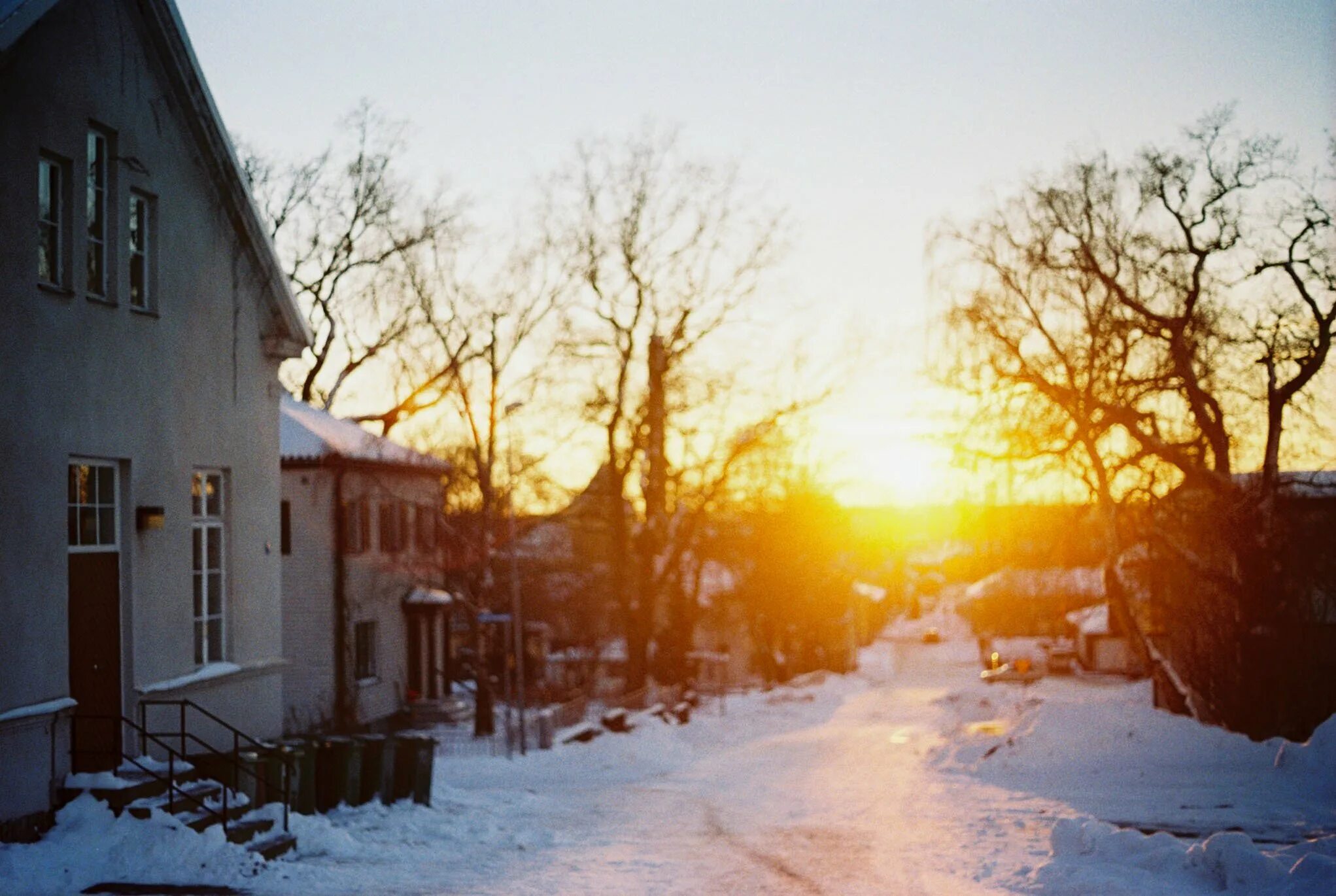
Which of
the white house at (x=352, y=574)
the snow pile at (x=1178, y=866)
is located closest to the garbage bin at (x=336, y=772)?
the snow pile at (x=1178, y=866)

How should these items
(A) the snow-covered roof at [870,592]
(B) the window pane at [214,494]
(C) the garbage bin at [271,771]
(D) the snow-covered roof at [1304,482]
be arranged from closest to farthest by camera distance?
→ (C) the garbage bin at [271,771]
(B) the window pane at [214,494]
(D) the snow-covered roof at [1304,482]
(A) the snow-covered roof at [870,592]

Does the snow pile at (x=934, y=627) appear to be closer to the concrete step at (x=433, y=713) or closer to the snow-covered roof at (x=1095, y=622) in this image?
the snow-covered roof at (x=1095, y=622)

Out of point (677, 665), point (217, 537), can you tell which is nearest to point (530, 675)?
point (677, 665)

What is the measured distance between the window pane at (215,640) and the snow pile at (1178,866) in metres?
9.83

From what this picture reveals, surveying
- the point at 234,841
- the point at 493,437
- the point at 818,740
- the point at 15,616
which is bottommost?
the point at 818,740

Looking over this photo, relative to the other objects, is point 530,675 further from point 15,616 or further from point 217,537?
point 15,616

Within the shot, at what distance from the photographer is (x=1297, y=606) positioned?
26188mm

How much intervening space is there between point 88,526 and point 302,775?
407cm

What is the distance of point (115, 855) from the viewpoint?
13086 millimetres

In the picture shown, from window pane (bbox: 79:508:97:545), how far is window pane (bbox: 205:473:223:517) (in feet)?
8.57

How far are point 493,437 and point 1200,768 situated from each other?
61.3ft

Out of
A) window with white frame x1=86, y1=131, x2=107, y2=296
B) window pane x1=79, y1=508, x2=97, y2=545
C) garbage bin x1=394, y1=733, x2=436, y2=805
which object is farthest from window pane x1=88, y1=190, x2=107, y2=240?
garbage bin x1=394, y1=733, x2=436, y2=805

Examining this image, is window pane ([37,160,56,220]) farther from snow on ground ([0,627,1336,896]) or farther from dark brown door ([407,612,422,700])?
dark brown door ([407,612,422,700])

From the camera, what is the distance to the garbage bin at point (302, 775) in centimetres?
1678
